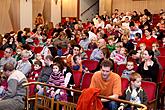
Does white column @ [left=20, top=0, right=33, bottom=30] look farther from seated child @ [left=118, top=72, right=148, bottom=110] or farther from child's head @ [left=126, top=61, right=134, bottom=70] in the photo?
seated child @ [left=118, top=72, right=148, bottom=110]

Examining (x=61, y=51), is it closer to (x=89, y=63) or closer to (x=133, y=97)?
(x=89, y=63)

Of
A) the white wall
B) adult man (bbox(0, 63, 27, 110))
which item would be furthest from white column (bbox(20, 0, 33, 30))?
adult man (bbox(0, 63, 27, 110))

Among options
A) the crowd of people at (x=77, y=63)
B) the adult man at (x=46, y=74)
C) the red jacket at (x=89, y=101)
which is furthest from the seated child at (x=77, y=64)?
the red jacket at (x=89, y=101)

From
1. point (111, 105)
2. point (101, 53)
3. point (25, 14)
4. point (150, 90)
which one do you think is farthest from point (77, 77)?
point (25, 14)

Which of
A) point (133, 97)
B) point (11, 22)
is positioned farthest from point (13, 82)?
point (11, 22)

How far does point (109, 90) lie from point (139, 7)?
12.8m

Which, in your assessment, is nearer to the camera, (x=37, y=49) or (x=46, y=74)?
(x=46, y=74)

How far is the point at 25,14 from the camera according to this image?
15000 millimetres

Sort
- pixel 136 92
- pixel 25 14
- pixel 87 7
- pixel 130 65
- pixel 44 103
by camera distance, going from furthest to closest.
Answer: pixel 87 7 < pixel 25 14 < pixel 130 65 < pixel 136 92 < pixel 44 103

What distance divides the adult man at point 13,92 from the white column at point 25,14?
10142 mm

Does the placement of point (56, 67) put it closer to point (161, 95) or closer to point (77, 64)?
point (77, 64)

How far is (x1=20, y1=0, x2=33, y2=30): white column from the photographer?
584 inches

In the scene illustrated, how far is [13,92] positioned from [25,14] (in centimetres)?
1051

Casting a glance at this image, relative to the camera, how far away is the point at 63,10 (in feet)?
58.8
